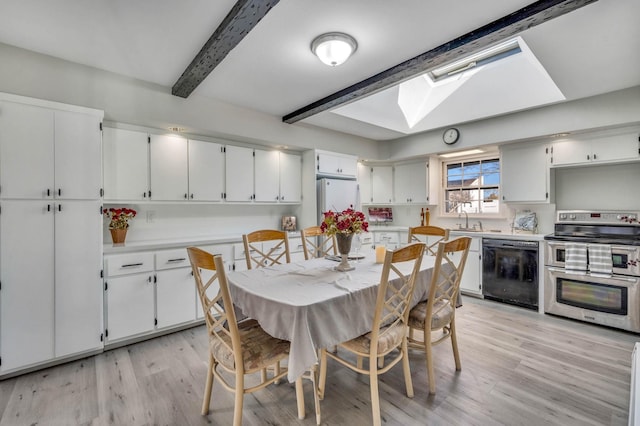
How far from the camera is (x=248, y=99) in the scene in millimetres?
3432

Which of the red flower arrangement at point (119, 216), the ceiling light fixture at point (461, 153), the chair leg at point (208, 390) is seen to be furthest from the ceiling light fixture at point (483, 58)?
the red flower arrangement at point (119, 216)

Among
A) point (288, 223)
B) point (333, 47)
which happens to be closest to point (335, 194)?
point (288, 223)

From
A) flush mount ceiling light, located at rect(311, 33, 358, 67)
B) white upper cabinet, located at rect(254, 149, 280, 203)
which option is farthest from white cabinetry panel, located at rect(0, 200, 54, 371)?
flush mount ceiling light, located at rect(311, 33, 358, 67)

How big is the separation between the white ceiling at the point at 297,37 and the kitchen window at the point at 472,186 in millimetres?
1562

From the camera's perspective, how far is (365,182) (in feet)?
18.8

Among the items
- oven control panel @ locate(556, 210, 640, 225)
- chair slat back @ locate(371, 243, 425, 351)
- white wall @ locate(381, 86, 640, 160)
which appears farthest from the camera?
oven control panel @ locate(556, 210, 640, 225)

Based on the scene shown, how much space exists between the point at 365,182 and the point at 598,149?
10.9 feet

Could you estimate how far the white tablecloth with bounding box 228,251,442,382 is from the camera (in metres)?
1.49

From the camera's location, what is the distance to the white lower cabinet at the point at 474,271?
4.21m

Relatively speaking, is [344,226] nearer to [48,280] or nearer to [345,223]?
[345,223]

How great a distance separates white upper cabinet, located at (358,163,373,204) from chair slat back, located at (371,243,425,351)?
373 centimetres

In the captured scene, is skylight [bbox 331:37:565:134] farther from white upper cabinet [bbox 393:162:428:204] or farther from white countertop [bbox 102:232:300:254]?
white countertop [bbox 102:232:300:254]

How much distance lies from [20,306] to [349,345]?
2621 millimetres

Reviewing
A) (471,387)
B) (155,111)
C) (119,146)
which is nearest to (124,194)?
(119,146)
